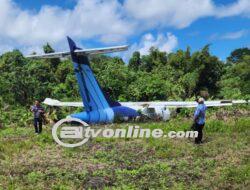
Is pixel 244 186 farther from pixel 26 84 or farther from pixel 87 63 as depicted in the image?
pixel 26 84

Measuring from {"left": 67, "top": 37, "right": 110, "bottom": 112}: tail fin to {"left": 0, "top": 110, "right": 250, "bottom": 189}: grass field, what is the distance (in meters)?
4.95

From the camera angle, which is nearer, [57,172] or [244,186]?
[244,186]

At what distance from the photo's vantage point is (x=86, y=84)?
80.0 feet

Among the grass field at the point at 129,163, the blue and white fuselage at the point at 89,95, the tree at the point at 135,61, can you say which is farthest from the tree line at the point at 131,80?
the grass field at the point at 129,163

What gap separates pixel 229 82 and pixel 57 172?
38.1 meters

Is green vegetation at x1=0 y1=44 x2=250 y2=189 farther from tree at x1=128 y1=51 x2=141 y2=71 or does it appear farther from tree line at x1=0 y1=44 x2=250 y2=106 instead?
tree at x1=128 y1=51 x2=141 y2=71

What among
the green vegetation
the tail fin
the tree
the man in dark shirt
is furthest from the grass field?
the tree

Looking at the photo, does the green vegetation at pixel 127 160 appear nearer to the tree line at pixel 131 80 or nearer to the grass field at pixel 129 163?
the grass field at pixel 129 163

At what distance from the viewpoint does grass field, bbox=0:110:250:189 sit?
40.2 ft

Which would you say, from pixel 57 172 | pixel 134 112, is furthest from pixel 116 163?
pixel 134 112

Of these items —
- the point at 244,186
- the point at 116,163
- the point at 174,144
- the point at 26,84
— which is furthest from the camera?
the point at 26,84

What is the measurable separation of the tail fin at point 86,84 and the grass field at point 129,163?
16.2 ft

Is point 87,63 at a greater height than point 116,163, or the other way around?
point 87,63

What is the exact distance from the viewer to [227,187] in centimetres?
1177
